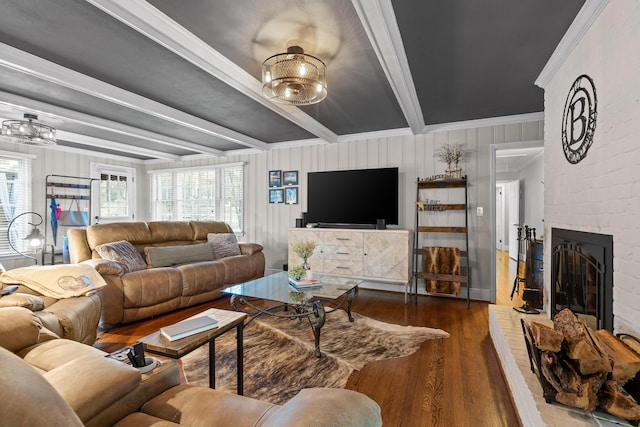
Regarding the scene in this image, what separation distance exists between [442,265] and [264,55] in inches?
128

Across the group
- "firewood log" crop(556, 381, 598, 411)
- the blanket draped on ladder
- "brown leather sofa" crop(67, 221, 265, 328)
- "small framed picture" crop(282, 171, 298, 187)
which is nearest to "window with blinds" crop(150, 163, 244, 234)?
"small framed picture" crop(282, 171, 298, 187)

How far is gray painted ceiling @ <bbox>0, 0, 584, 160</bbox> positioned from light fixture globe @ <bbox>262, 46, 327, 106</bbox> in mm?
131

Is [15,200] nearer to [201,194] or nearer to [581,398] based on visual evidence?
[201,194]

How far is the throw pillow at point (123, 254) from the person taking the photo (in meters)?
3.41

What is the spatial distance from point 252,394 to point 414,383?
1089 millimetres

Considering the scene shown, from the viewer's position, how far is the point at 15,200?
509 cm

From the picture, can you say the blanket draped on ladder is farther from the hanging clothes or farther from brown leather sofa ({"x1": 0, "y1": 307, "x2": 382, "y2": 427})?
the hanging clothes

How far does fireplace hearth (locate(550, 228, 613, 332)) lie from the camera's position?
176cm

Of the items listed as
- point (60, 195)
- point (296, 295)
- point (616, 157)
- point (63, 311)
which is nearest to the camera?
point (616, 157)

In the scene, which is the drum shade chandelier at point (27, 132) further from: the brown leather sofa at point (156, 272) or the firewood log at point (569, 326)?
the firewood log at point (569, 326)

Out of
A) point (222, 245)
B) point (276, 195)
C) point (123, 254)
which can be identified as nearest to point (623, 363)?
point (123, 254)

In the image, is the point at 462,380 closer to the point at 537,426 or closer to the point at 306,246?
the point at 537,426

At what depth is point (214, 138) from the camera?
5258mm

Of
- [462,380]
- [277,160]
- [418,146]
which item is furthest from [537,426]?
[277,160]
